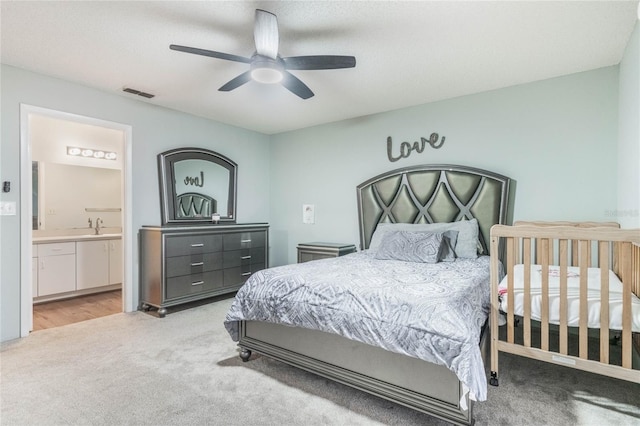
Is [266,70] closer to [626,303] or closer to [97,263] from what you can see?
[626,303]

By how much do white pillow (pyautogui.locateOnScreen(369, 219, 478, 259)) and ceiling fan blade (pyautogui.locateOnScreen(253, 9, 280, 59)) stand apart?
228 cm

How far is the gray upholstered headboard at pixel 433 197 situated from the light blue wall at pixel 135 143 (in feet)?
6.42

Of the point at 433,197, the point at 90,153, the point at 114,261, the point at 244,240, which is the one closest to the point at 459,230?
the point at 433,197

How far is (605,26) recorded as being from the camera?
233 cm

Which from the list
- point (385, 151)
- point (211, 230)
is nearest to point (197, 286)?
point (211, 230)

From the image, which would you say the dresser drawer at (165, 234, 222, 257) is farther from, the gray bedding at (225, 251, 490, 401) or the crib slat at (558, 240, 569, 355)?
the crib slat at (558, 240, 569, 355)

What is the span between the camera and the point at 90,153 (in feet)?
16.5

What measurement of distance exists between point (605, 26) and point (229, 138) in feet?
14.2

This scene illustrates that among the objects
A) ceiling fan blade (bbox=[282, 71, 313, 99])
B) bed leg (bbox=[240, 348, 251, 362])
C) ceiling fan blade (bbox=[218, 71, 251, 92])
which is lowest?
bed leg (bbox=[240, 348, 251, 362])

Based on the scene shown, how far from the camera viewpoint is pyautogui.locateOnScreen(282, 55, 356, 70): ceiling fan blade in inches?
88.2

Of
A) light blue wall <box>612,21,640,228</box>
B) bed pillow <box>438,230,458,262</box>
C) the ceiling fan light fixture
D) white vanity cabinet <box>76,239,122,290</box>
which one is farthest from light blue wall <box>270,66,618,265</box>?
white vanity cabinet <box>76,239,122,290</box>

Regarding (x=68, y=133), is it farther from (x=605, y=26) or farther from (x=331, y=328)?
(x=605, y=26)

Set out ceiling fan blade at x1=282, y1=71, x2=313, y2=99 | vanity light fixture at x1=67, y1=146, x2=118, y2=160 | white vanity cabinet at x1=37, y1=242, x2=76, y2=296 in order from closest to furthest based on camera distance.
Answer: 1. ceiling fan blade at x1=282, y1=71, x2=313, y2=99
2. white vanity cabinet at x1=37, y1=242, x2=76, y2=296
3. vanity light fixture at x1=67, y1=146, x2=118, y2=160

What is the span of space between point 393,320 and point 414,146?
2.78 metres
